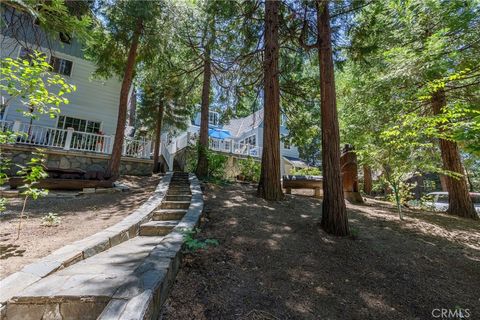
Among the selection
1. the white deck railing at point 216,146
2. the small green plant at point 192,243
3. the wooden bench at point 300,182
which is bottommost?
the small green plant at point 192,243

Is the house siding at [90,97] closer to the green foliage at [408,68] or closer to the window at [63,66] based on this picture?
the window at [63,66]

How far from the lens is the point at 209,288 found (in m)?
2.23

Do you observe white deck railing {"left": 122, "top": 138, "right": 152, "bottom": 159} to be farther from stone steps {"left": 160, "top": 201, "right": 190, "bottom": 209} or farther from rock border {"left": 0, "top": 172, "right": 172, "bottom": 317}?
rock border {"left": 0, "top": 172, "right": 172, "bottom": 317}

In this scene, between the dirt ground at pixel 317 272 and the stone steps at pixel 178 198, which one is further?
the stone steps at pixel 178 198

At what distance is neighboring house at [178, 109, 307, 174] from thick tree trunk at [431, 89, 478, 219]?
495 centimetres

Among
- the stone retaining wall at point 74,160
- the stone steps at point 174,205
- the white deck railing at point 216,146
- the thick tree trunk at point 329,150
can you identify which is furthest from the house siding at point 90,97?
the thick tree trunk at point 329,150

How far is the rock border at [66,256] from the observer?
6.20ft

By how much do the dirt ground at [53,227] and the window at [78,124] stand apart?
672 cm

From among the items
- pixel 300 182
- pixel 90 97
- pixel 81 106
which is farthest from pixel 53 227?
pixel 90 97

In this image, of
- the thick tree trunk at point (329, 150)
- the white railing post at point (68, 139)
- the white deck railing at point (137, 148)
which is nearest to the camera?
the thick tree trunk at point (329, 150)

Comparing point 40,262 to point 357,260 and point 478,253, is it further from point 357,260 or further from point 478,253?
point 478,253

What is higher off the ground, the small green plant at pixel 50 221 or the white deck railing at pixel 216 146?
the white deck railing at pixel 216 146

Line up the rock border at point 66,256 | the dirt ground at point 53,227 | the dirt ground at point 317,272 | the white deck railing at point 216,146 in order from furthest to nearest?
the white deck railing at point 216,146
the dirt ground at point 53,227
the dirt ground at point 317,272
the rock border at point 66,256

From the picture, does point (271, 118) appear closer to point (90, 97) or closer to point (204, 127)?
point (204, 127)
